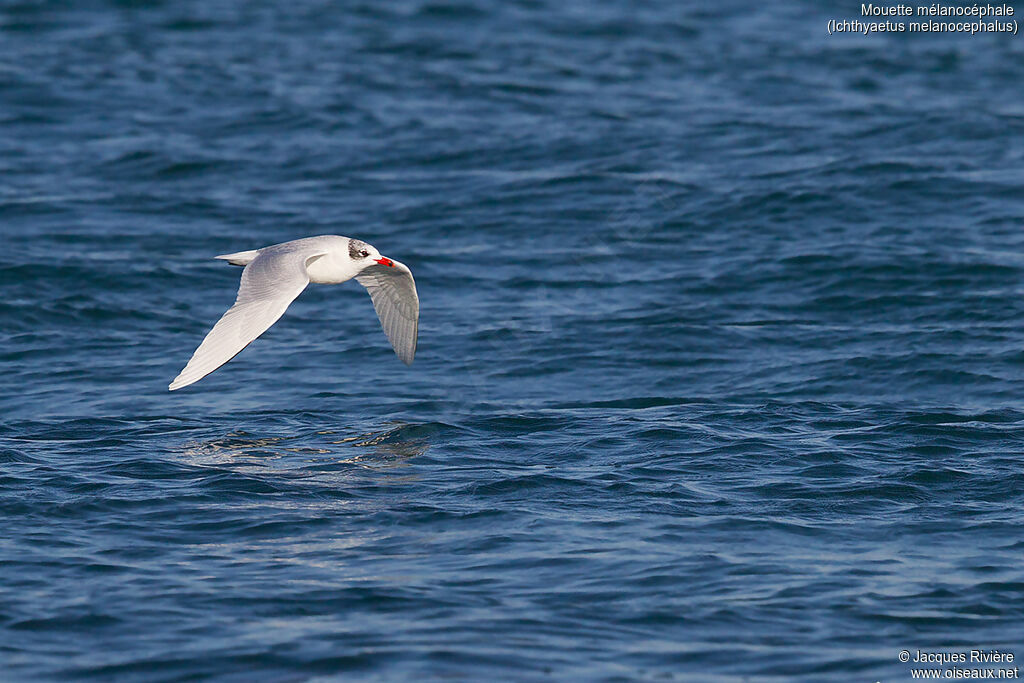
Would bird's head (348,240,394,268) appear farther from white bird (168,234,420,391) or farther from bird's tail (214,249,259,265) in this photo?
bird's tail (214,249,259,265)

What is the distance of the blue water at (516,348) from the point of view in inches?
345

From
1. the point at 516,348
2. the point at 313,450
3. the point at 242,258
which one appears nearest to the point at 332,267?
the point at 242,258

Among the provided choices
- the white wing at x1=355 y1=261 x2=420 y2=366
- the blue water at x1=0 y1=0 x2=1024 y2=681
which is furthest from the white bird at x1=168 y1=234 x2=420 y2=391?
the blue water at x1=0 y1=0 x2=1024 y2=681

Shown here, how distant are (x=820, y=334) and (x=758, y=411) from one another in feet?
10.3

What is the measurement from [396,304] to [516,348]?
2374 mm

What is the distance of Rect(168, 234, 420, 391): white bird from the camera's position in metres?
10.8

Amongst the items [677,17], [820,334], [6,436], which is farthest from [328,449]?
[677,17]

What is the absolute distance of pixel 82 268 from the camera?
59.6 ft

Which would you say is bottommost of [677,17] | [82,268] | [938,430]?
[938,430]

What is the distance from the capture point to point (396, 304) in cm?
1420

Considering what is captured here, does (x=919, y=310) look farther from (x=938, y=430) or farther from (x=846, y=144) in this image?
(x=846, y=144)

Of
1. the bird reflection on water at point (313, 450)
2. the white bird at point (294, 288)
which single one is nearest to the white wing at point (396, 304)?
the white bird at point (294, 288)

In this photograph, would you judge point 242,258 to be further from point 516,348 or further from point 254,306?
point 516,348

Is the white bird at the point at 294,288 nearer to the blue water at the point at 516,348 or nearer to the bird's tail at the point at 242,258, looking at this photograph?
the bird's tail at the point at 242,258
